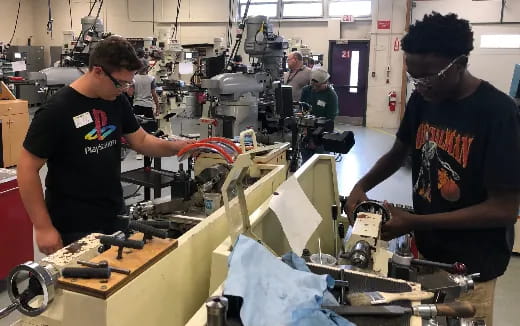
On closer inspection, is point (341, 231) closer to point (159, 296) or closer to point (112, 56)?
point (159, 296)

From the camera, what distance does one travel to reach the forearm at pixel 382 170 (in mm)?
1629

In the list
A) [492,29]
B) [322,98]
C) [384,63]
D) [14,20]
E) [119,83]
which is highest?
[14,20]

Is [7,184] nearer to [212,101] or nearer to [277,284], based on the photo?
[212,101]

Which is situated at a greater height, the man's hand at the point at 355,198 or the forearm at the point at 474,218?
the forearm at the point at 474,218

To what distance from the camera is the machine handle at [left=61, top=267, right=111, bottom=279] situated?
0.82 m

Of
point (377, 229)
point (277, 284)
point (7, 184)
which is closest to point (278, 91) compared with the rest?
point (7, 184)

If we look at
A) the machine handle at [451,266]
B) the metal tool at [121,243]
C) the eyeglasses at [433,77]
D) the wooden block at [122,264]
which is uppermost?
the eyeglasses at [433,77]

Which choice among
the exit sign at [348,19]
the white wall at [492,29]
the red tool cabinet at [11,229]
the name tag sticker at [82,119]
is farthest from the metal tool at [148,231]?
the exit sign at [348,19]

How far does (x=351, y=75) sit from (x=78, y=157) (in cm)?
823

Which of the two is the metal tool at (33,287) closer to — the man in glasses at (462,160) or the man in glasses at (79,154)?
the man in glasses at (79,154)

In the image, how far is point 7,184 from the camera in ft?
8.27

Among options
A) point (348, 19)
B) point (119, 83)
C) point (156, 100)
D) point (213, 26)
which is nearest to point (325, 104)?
point (156, 100)

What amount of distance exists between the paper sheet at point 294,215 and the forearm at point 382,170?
1.43ft

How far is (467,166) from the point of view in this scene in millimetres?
1192
